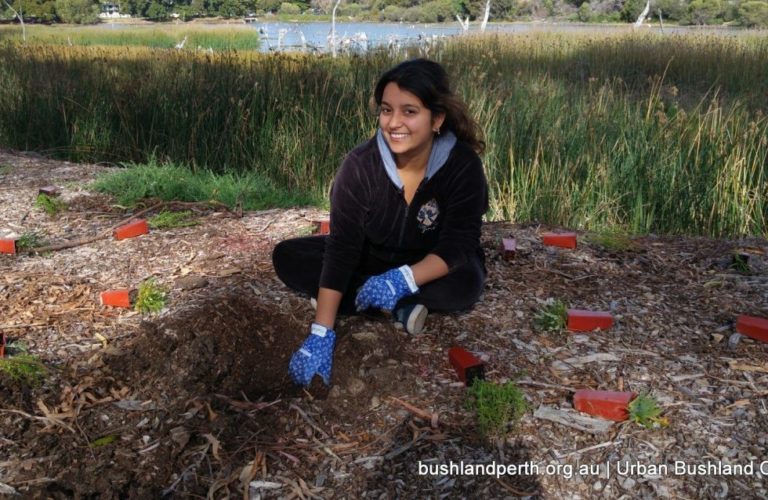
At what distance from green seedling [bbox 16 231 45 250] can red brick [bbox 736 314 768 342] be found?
10.9ft

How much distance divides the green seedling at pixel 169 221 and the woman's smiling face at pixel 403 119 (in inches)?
70.0

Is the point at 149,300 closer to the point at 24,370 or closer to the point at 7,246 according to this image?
the point at 24,370

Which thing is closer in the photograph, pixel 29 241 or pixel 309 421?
pixel 309 421

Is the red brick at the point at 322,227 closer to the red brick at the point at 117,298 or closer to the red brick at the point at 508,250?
the red brick at the point at 508,250

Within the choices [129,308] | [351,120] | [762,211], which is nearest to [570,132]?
[762,211]

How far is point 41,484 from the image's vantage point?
2.08 m

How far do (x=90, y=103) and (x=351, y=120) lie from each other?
9.38 feet

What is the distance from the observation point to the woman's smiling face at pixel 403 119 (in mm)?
2623

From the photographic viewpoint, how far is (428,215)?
286 centimetres

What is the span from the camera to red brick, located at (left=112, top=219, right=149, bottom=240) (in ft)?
12.6

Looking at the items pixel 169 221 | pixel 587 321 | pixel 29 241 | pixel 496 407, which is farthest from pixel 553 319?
pixel 29 241

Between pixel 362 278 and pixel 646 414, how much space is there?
1.26 meters

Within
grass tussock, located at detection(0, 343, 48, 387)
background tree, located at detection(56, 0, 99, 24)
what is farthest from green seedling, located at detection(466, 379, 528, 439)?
background tree, located at detection(56, 0, 99, 24)

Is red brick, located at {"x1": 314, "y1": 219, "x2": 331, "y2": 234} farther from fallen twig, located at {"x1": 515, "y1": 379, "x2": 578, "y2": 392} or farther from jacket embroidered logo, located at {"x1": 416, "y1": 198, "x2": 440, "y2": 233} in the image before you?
fallen twig, located at {"x1": 515, "y1": 379, "x2": 578, "y2": 392}
